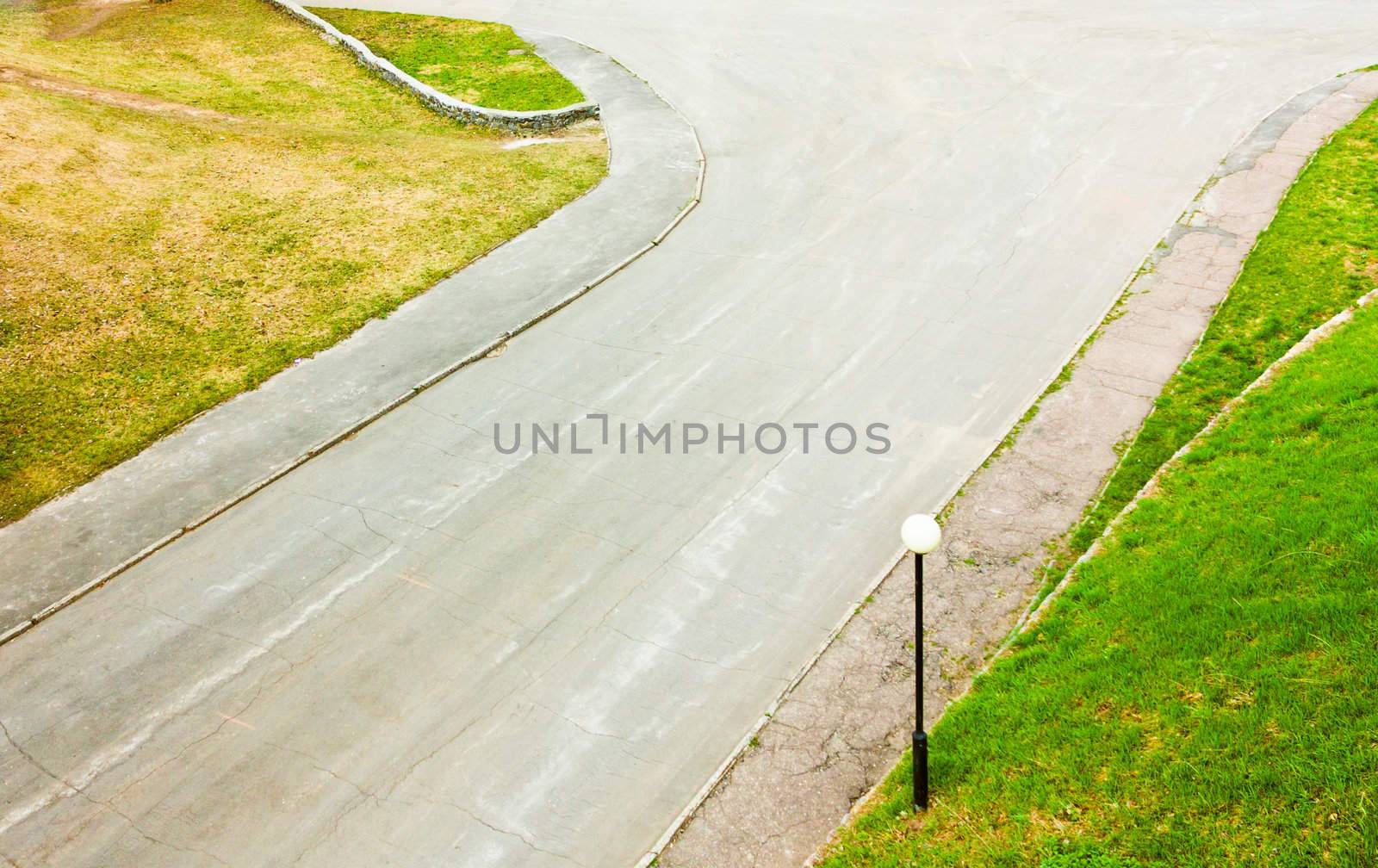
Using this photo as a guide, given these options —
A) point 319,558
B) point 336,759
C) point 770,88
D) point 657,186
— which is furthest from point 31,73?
point 336,759

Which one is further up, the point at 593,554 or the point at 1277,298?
the point at 1277,298

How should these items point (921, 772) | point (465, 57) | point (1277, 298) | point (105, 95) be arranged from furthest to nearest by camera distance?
1. point (465, 57)
2. point (105, 95)
3. point (1277, 298)
4. point (921, 772)

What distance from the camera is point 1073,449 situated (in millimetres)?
13516

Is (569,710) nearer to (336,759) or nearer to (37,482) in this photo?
(336,759)

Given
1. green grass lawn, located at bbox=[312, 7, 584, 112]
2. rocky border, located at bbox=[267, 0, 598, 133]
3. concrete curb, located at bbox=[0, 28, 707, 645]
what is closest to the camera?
concrete curb, located at bbox=[0, 28, 707, 645]

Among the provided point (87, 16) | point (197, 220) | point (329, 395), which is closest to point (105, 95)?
point (197, 220)

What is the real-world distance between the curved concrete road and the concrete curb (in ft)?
1.20

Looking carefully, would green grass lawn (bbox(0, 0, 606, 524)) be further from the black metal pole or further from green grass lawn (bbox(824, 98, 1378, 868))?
green grass lawn (bbox(824, 98, 1378, 868))

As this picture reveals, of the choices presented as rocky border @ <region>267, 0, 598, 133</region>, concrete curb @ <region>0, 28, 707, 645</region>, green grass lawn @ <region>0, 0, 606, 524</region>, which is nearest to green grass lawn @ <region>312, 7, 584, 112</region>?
rocky border @ <region>267, 0, 598, 133</region>

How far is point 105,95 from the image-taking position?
26.0 metres

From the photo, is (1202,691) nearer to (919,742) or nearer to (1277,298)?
(919,742)

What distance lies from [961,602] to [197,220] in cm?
1731

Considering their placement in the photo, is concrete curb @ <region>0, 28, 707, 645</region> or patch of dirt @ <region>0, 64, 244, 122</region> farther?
patch of dirt @ <region>0, 64, 244, 122</region>

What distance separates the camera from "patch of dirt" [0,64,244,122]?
25.4 meters
